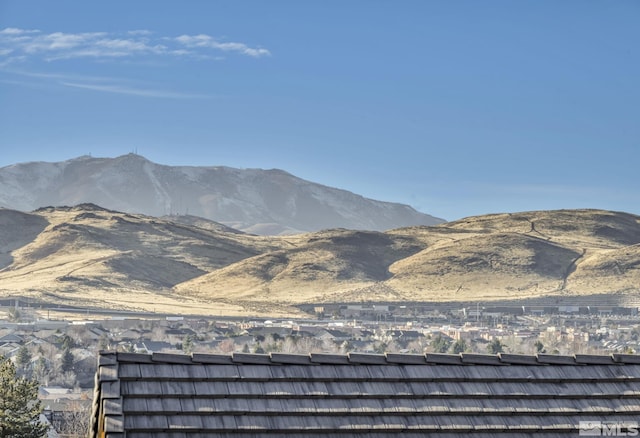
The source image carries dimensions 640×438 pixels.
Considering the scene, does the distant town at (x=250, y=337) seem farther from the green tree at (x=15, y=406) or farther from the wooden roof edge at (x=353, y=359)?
the wooden roof edge at (x=353, y=359)

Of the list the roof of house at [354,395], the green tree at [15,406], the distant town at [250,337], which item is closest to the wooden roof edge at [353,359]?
the roof of house at [354,395]

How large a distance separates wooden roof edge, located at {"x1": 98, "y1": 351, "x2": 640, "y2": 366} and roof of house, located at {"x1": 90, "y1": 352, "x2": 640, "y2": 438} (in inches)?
0.5

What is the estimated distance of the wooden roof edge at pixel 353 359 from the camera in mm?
13227

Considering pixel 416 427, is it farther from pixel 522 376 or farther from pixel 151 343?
pixel 151 343

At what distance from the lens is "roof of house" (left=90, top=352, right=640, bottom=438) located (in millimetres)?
12898

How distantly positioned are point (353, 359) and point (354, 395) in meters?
0.47

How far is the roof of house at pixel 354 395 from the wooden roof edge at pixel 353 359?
0.01 meters

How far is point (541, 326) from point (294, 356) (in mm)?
175772

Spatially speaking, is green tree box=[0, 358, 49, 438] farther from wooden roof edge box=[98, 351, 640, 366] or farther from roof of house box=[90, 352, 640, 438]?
wooden roof edge box=[98, 351, 640, 366]

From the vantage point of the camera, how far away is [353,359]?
13.9 m

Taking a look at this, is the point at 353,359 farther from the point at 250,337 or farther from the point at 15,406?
the point at 250,337

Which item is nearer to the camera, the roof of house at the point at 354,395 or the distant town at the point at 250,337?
the roof of house at the point at 354,395

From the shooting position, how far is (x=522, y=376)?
1438 centimetres

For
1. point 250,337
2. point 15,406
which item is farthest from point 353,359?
point 250,337
